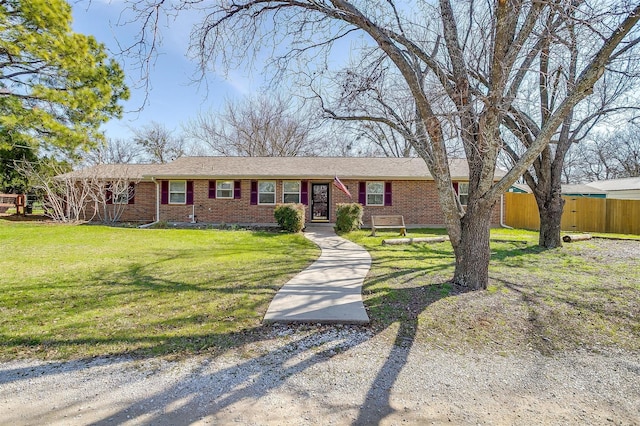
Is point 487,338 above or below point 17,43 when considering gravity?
below

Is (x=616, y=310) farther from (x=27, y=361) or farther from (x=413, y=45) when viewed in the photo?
(x=27, y=361)

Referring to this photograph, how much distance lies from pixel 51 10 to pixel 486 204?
1805 cm

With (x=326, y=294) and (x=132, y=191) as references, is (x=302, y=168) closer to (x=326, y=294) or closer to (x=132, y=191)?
(x=132, y=191)

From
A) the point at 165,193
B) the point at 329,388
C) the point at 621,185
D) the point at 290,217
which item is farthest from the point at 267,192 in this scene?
the point at 621,185

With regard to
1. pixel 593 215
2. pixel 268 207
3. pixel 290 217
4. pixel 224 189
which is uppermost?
pixel 224 189

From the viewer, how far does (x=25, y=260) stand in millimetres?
7219

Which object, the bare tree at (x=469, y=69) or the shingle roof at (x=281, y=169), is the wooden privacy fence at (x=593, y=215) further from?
the bare tree at (x=469, y=69)

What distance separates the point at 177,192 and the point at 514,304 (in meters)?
14.5

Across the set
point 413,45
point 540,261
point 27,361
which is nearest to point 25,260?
point 27,361

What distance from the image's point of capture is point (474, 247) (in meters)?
5.08

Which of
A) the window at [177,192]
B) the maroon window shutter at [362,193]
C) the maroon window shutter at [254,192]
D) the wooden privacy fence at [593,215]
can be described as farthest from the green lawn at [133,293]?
the wooden privacy fence at [593,215]

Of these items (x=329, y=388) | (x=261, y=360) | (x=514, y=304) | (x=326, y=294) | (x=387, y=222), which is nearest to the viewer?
(x=329, y=388)

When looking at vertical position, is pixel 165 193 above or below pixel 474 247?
above

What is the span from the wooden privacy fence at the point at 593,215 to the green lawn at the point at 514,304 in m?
8.76
